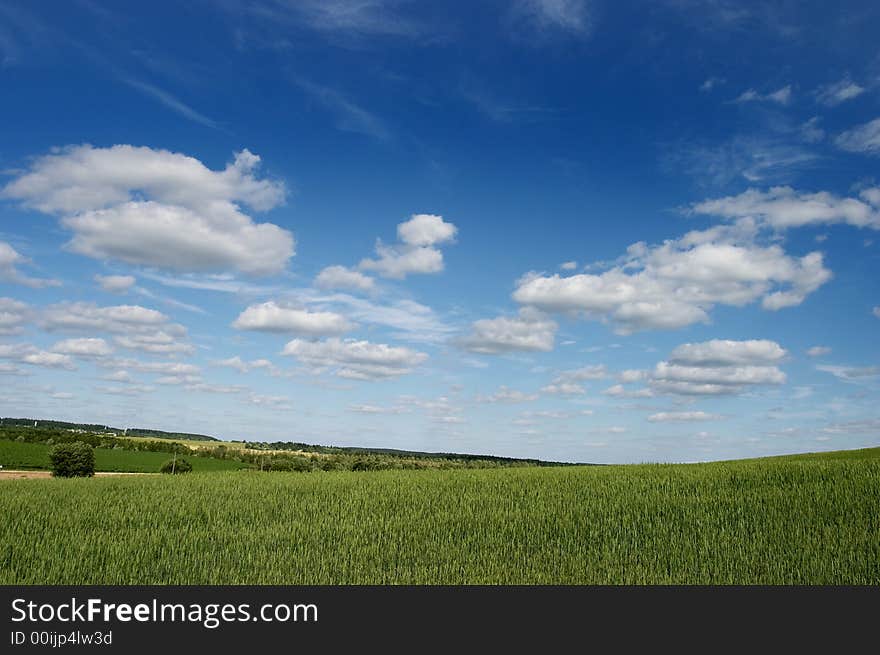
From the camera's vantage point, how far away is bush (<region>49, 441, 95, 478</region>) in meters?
81.1

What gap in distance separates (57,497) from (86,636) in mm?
15515

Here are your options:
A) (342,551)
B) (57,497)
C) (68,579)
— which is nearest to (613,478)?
(342,551)

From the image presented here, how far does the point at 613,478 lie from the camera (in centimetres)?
2230

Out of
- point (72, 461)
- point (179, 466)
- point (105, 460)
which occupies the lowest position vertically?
point (105, 460)

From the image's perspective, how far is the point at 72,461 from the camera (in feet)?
268

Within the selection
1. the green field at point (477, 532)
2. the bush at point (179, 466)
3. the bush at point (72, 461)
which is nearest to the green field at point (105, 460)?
the bush at point (179, 466)

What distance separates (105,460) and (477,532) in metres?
110

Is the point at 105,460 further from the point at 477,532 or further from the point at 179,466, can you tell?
the point at 477,532

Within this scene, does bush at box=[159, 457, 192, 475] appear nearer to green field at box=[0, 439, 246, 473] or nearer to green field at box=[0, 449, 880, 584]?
green field at box=[0, 439, 246, 473]

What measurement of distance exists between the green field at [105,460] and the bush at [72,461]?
52.4 ft

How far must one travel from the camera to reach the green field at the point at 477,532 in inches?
516

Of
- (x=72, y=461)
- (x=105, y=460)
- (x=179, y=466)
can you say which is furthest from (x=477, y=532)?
(x=105, y=460)

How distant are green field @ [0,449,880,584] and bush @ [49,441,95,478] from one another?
68.5 m

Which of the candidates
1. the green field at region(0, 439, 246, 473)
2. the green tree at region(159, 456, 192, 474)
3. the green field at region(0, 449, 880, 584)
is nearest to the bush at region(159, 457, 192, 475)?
the green tree at region(159, 456, 192, 474)
